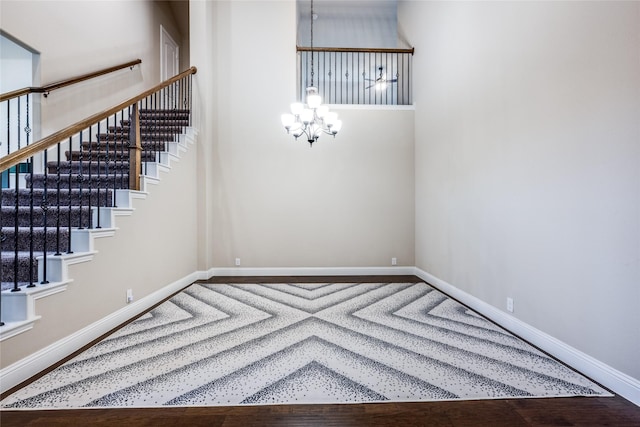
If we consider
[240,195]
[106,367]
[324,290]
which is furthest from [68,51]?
[324,290]

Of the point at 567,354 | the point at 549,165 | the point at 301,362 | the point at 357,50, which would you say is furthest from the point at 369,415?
the point at 357,50

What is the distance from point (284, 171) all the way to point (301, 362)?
3.50m

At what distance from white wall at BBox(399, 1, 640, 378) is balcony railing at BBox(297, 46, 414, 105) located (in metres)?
1.40

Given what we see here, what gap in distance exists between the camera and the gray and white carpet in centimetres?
192

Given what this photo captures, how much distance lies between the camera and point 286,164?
525 centimetres

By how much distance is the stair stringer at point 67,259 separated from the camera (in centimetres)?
204

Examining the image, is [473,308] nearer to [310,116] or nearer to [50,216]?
[310,116]

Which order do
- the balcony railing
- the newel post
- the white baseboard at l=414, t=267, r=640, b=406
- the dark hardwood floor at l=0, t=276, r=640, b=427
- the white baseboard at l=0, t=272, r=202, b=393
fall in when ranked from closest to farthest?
the dark hardwood floor at l=0, t=276, r=640, b=427 < the white baseboard at l=414, t=267, r=640, b=406 < the white baseboard at l=0, t=272, r=202, b=393 < the newel post < the balcony railing

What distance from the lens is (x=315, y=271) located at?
17.2 feet

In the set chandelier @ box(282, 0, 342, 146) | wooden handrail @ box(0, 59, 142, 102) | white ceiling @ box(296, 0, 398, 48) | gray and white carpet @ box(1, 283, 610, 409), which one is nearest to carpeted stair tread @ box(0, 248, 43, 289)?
gray and white carpet @ box(1, 283, 610, 409)

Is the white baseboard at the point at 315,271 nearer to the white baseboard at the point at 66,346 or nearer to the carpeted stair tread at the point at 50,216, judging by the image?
the white baseboard at the point at 66,346

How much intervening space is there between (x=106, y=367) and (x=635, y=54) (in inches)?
160

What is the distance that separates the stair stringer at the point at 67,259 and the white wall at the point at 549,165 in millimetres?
3747

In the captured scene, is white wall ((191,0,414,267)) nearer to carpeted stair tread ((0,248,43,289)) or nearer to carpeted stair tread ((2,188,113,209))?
carpeted stair tread ((2,188,113,209))
